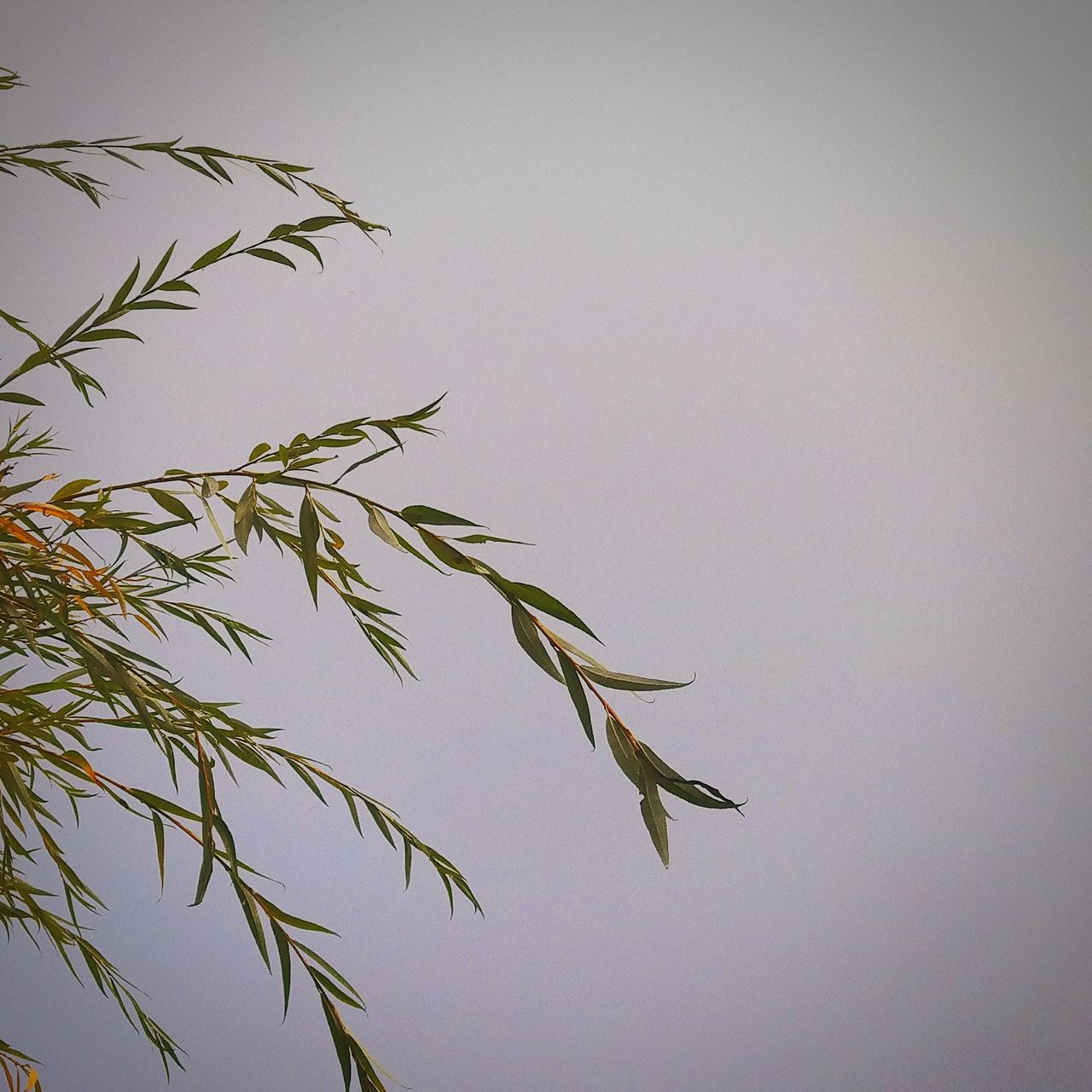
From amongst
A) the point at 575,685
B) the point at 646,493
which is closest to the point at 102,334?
the point at 575,685

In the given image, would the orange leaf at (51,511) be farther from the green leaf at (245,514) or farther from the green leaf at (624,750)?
the green leaf at (624,750)

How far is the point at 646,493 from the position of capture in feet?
6.53

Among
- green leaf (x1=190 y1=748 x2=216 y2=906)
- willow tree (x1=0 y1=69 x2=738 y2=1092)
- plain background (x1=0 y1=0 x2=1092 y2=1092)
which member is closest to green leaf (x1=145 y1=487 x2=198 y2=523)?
willow tree (x1=0 y1=69 x2=738 y2=1092)

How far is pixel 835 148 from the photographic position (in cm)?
203

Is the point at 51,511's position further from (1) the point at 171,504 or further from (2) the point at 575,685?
(2) the point at 575,685

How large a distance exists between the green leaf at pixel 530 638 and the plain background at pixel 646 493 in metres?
1.50

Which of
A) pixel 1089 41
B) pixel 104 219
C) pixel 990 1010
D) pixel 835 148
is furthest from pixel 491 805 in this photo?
pixel 1089 41

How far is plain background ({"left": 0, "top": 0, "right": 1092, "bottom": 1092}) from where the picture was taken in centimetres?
189

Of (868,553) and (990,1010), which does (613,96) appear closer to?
(868,553)

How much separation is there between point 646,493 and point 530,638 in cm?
165

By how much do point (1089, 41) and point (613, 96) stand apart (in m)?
0.99

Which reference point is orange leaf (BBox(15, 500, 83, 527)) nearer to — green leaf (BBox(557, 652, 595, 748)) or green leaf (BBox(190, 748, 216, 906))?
green leaf (BBox(190, 748, 216, 906))

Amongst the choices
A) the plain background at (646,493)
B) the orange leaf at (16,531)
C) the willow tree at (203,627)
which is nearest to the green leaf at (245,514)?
the willow tree at (203,627)

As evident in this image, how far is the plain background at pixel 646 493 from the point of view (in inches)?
74.5
